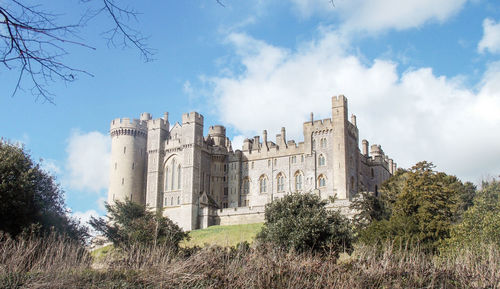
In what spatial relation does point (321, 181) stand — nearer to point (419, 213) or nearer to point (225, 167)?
point (225, 167)

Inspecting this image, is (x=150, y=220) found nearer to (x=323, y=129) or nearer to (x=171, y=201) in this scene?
(x=171, y=201)

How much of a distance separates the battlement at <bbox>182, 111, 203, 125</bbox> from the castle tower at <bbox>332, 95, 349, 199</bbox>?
44.3ft

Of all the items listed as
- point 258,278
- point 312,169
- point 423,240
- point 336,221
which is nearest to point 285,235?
point 336,221

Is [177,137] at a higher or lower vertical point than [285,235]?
higher

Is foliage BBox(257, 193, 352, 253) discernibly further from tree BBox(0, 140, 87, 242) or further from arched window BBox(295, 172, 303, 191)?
arched window BBox(295, 172, 303, 191)

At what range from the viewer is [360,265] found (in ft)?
49.5

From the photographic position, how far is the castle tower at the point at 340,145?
5222 cm

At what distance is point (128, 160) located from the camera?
196 ft

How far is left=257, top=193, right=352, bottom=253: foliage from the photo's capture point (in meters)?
28.8

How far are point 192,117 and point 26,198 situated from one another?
2865 centimetres

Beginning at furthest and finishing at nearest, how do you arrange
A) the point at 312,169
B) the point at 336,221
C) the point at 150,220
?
the point at 312,169, the point at 150,220, the point at 336,221

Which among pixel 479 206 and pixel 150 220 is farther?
pixel 150 220

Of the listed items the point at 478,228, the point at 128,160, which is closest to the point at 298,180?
the point at 128,160

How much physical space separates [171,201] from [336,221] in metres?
28.7
